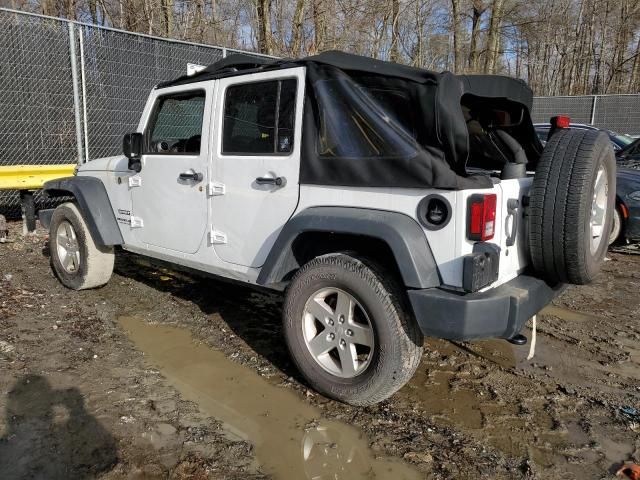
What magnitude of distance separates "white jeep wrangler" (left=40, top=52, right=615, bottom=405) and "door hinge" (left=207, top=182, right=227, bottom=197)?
0.01 m

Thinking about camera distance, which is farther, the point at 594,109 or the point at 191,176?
the point at 594,109

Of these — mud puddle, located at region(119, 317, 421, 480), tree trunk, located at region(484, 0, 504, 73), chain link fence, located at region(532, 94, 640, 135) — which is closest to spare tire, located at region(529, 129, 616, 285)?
mud puddle, located at region(119, 317, 421, 480)

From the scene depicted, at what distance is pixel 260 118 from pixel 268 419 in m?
1.89

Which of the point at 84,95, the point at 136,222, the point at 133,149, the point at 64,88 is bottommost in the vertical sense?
the point at 136,222

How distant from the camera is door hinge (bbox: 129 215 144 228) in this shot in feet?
14.9

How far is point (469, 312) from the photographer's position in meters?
2.63

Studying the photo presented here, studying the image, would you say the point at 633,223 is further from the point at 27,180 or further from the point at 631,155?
the point at 27,180

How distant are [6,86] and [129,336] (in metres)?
5.92

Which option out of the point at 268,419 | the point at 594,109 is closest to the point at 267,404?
the point at 268,419

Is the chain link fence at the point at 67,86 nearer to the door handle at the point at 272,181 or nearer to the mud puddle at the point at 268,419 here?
the mud puddle at the point at 268,419

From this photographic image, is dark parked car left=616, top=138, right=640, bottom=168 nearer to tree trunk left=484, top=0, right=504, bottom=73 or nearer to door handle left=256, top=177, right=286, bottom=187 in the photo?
door handle left=256, top=177, right=286, bottom=187


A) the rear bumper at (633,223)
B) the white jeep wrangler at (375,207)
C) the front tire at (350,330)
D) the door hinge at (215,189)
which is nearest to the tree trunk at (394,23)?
the rear bumper at (633,223)

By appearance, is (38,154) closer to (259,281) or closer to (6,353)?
(6,353)

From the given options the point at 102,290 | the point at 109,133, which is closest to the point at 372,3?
the point at 109,133
